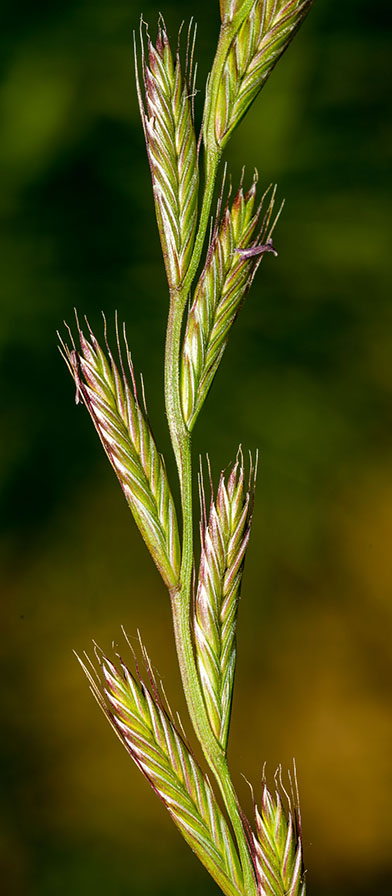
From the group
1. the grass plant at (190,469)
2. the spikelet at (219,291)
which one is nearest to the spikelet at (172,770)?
the grass plant at (190,469)

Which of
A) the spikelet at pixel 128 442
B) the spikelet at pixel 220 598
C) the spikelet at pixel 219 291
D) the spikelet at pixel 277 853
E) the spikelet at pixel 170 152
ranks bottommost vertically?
the spikelet at pixel 277 853

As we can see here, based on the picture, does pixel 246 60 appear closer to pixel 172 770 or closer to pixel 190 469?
pixel 190 469

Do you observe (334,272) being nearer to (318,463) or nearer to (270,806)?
(318,463)

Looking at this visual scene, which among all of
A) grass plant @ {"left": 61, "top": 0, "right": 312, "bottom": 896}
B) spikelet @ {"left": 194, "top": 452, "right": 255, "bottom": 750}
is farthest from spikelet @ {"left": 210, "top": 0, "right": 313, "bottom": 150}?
spikelet @ {"left": 194, "top": 452, "right": 255, "bottom": 750}

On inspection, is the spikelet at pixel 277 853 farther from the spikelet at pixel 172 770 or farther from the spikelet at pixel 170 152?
the spikelet at pixel 170 152

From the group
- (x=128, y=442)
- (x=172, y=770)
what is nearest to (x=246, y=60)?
(x=128, y=442)
